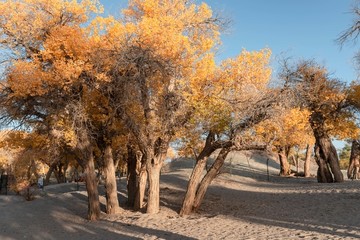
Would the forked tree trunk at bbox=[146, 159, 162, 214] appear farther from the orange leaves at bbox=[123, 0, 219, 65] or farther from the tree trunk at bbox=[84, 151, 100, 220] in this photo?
the orange leaves at bbox=[123, 0, 219, 65]

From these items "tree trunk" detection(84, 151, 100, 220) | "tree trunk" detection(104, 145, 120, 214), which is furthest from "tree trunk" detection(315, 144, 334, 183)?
"tree trunk" detection(84, 151, 100, 220)

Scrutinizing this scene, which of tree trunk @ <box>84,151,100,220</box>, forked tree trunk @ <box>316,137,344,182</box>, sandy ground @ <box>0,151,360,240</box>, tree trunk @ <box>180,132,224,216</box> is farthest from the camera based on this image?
forked tree trunk @ <box>316,137,344,182</box>

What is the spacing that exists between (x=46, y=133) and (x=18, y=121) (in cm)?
145

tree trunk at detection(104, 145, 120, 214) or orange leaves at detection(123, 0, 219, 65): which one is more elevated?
orange leaves at detection(123, 0, 219, 65)

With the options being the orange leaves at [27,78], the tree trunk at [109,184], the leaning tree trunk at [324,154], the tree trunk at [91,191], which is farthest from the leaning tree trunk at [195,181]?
the leaning tree trunk at [324,154]

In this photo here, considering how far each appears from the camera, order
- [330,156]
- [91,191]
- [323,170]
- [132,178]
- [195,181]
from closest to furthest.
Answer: [195,181]
[91,191]
[132,178]
[330,156]
[323,170]

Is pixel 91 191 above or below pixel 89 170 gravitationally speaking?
below

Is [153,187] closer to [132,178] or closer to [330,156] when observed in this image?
[132,178]

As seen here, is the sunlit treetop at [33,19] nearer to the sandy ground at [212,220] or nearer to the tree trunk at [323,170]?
the sandy ground at [212,220]

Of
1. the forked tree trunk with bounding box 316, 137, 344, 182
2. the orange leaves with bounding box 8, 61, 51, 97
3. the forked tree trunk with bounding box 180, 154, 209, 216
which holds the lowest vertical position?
the forked tree trunk with bounding box 180, 154, 209, 216

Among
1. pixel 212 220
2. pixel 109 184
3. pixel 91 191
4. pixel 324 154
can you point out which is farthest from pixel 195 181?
pixel 324 154

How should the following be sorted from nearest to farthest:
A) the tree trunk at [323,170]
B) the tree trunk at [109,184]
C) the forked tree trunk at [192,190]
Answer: the forked tree trunk at [192,190]
the tree trunk at [109,184]
the tree trunk at [323,170]

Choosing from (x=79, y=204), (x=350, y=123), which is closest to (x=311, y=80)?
(x=350, y=123)

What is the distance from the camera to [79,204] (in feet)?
70.1
